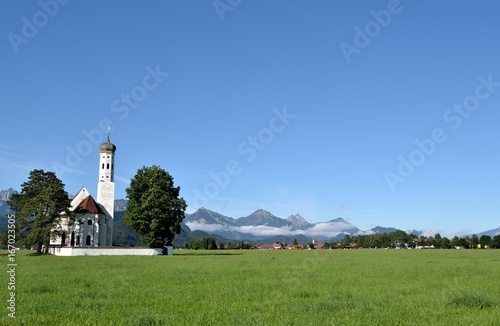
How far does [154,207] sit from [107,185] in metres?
36.3

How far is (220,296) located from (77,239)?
82890mm

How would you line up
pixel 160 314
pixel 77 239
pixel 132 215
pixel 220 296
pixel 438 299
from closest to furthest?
pixel 160 314 < pixel 438 299 < pixel 220 296 < pixel 132 215 < pixel 77 239

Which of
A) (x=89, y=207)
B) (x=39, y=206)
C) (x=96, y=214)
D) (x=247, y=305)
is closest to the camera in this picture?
(x=247, y=305)

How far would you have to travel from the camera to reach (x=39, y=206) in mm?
75562

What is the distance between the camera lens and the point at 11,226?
23.5m

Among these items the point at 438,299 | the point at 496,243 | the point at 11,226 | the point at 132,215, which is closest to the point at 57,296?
the point at 11,226

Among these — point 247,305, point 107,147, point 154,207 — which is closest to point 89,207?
point 107,147

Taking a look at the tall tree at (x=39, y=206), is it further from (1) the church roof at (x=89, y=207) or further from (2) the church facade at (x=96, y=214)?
(1) the church roof at (x=89, y=207)

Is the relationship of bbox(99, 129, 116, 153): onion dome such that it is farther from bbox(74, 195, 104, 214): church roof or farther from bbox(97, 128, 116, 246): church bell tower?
bbox(74, 195, 104, 214): church roof

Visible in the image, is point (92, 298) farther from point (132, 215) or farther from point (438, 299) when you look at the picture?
point (132, 215)

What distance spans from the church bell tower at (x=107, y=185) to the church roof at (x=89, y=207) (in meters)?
4.07

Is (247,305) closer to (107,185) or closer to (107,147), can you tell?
(107,185)

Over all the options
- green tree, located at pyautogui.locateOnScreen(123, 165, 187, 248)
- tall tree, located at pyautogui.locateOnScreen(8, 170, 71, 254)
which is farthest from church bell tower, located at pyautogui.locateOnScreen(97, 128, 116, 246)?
green tree, located at pyautogui.locateOnScreen(123, 165, 187, 248)

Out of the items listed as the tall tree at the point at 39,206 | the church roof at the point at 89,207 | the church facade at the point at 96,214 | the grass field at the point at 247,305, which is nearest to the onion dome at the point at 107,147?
the church facade at the point at 96,214
